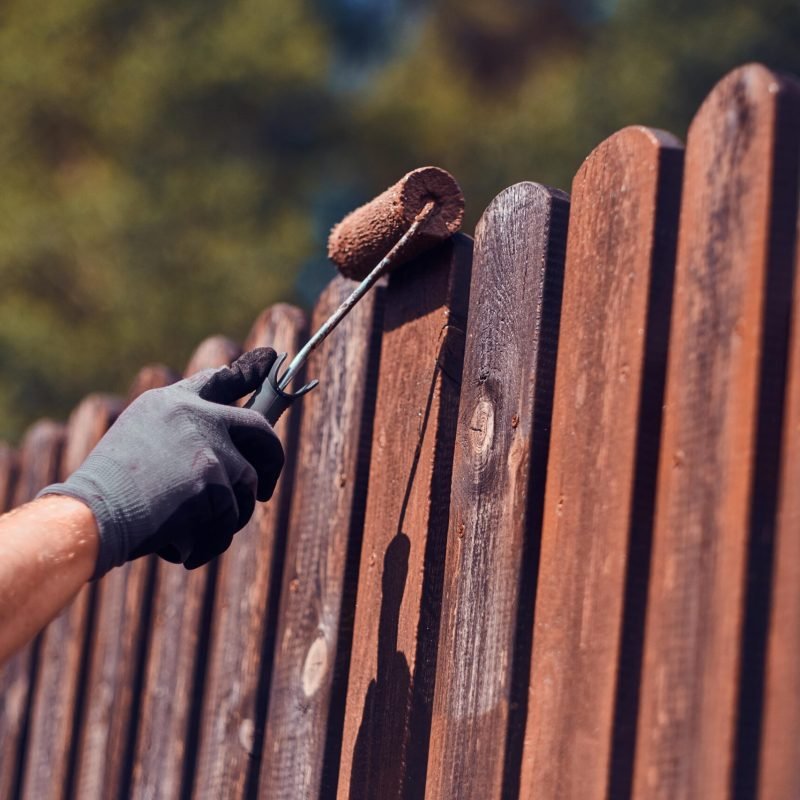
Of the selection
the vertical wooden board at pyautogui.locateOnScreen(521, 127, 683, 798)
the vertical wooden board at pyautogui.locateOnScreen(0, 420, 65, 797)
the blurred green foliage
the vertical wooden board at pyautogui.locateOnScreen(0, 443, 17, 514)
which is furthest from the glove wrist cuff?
the blurred green foliage

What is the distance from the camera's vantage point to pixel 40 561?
67.2 inches

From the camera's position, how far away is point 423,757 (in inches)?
72.3

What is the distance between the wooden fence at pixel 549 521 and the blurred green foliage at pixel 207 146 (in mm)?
7461

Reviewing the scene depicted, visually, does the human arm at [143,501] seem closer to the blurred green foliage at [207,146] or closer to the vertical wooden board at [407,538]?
the vertical wooden board at [407,538]

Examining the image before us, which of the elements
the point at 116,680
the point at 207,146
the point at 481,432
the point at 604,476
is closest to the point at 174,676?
the point at 116,680

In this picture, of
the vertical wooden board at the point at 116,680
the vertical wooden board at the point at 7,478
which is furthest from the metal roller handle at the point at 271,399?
the vertical wooden board at the point at 7,478

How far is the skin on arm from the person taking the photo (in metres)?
1.68

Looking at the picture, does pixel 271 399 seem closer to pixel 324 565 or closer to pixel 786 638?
pixel 324 565

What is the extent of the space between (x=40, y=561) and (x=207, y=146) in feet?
33.6

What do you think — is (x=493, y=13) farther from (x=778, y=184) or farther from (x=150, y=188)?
(x=778, y=184)

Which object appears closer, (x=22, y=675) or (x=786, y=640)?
(x=786, y=640)

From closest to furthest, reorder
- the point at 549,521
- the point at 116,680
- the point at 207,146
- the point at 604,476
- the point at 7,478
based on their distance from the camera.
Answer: the point at 604,476 < the point at 549,521 < the point at 116,680 < the point at 7,478 < the point at 207,146

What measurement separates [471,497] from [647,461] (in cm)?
38

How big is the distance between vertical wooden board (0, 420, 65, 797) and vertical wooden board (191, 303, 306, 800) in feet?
3.45
